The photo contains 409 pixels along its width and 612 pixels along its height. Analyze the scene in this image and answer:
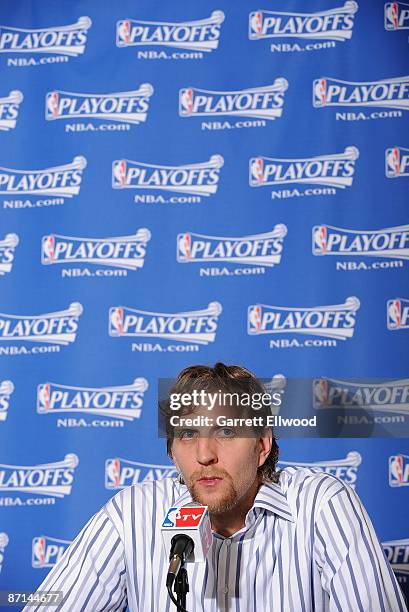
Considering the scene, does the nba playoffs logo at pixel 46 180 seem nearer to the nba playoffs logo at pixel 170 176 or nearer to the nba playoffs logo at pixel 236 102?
the nba playoffs logo at pixel 170 176

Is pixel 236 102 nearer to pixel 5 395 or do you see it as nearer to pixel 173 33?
pixel 173 33

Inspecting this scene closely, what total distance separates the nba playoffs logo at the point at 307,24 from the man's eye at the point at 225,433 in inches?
68.2

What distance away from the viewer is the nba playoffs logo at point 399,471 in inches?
106

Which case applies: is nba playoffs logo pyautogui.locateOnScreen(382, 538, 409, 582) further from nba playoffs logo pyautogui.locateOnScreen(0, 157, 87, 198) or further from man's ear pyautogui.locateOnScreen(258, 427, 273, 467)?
nba playoffs logo pyautogui.locateOnScreen(0, 157, 87, 198)

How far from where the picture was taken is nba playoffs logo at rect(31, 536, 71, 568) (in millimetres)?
2809

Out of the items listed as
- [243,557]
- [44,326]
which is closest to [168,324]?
[44,326]

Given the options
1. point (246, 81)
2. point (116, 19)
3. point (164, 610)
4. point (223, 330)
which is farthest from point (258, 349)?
point (116, 19)

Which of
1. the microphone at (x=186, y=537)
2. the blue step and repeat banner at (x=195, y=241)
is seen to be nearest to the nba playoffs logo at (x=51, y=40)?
the blue step and repeat banner at (x=195, y=241)

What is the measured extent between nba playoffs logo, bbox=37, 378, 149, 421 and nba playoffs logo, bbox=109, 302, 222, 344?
181 millimetres

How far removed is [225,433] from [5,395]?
4.33 feet

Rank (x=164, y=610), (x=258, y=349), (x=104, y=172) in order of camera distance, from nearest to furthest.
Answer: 1. (x=164, y=610)
2. (x=258, y=349)
3. (x=104, y=172)

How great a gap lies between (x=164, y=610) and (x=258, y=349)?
1203 mm

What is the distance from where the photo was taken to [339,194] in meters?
2.84

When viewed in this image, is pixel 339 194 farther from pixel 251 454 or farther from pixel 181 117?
pixel 251 454
